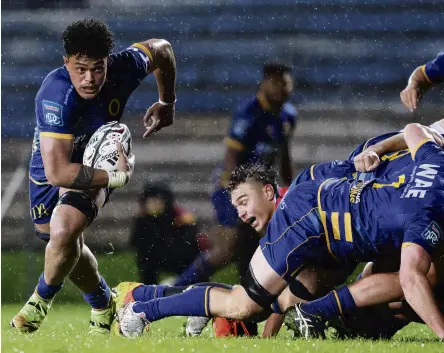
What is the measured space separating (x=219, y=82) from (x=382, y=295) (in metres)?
1.33

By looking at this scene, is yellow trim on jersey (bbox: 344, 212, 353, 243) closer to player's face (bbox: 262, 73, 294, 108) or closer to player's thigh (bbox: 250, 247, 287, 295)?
player's thigh (bbox: 250, 247, 287, 295)

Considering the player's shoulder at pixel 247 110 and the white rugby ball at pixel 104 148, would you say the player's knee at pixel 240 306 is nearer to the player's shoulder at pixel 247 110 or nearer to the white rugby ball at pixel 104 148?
the white rugby ball at pixel 104 148

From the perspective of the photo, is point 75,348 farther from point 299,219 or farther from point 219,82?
point 219,82

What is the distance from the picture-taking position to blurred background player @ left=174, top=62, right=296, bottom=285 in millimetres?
3301

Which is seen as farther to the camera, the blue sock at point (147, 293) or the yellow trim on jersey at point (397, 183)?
the blue sock at point (147, 293)

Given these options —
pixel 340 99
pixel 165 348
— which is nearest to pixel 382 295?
pixel 165 348

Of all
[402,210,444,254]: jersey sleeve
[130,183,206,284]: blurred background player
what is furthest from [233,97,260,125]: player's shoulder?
[402,210,444,254]: jersey sleeve

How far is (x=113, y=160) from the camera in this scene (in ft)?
9.56

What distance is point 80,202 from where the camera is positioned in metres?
2.84

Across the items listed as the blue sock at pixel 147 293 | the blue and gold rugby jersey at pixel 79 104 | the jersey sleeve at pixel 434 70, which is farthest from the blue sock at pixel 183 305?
the jersey sleeve at pixel 434 70

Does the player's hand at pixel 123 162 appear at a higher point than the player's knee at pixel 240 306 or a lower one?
higher

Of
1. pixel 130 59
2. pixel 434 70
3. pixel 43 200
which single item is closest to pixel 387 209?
pixel 434 70

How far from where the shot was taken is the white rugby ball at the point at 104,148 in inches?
114

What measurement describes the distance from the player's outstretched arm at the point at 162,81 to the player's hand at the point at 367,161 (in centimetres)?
80
